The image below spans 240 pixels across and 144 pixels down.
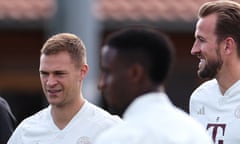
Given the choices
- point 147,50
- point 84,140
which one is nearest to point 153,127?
point 147,50

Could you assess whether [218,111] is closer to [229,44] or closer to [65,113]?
[229,44]

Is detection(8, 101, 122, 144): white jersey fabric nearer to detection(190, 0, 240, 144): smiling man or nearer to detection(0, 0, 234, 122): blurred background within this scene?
detection(190, 0, 240, 144): smiling man

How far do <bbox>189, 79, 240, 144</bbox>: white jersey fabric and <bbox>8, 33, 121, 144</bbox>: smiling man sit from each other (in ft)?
1.75

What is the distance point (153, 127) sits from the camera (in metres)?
4.66

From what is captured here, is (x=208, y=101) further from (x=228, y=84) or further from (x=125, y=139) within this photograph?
(x=125, y=139)

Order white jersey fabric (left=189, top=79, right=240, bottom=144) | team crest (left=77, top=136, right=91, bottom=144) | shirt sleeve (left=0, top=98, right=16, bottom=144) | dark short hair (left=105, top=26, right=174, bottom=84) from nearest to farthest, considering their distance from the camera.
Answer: dark short hair (left=105, top=26, right=174, bottom=84), white jersey fabric (left=189, top=79, right=240, bottom=144), team crest (left=77, top=136, right=91, bottom=144), shirt sleeve (left=0, top=98, right=16, bottom=144)

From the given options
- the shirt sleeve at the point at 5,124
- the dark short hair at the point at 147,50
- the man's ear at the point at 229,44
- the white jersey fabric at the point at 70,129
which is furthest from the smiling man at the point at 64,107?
the dark short hair at the point at 147,50

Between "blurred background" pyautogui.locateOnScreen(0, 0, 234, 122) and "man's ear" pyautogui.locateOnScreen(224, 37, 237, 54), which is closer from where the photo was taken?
"man's ear" pyautogui.locateOnScreen(224, 37, 237, 54)

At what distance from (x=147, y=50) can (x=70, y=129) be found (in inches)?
84.2

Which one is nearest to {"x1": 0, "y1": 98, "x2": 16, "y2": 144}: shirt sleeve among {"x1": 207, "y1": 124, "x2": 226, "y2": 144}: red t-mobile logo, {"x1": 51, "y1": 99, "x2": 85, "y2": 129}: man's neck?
{"x1": 51, "y1": 99, "x2": 85, "y2": 129}: man's neck

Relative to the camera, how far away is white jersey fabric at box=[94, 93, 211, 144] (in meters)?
4.63

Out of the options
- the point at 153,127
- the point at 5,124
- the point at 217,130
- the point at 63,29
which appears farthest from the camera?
the point at 63,29

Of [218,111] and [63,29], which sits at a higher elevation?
[218,111]

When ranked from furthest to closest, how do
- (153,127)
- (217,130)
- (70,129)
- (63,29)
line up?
(63,29), (70,129), (217,130), (153,127)
